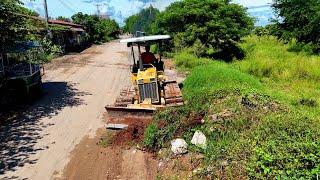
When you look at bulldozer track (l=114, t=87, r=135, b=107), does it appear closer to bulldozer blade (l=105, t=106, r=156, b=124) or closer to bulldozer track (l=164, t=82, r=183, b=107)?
bulldozer blade (l=105, t=106, r=156, b=124)

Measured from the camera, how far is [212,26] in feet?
88.2

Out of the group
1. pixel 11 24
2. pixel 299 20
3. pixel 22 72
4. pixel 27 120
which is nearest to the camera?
pixel 27 120

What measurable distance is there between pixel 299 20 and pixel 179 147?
23507mm

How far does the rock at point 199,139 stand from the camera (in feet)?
30.6

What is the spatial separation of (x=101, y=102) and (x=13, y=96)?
3.98 m

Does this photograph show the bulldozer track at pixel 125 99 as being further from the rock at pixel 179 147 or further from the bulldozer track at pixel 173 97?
the rock at pixel 179 147

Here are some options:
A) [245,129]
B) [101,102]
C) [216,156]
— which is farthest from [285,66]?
[216,156]

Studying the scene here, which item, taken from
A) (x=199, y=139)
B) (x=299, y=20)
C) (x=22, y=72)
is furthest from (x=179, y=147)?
(x=299, y=20)

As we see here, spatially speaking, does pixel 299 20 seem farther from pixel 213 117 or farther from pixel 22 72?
pixel 213 117

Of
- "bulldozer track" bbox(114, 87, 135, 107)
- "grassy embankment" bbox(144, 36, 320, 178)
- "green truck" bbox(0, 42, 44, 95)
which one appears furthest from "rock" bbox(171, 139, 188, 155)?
"green truck" bbox(0, 42, 44, 95)

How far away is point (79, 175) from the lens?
8953 mm

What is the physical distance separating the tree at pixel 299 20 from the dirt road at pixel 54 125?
13857mm

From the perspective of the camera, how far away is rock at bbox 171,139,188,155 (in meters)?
9.28

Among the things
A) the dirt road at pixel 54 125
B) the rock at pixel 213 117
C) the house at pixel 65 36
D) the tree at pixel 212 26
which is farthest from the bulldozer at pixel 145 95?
the house at pixel 65 36
